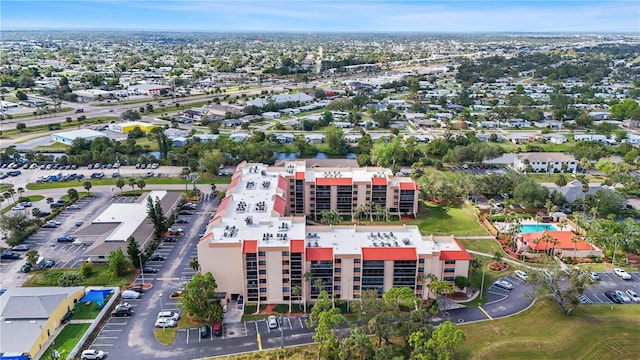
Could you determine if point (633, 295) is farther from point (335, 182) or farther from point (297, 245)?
point (335, 182)

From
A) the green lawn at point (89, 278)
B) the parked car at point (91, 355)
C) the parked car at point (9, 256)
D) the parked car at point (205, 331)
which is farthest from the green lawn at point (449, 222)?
the parked car at point (9, 256)

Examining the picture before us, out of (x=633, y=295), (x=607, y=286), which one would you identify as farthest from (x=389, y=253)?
(x=633, y=295)

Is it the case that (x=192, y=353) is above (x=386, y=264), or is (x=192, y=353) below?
below

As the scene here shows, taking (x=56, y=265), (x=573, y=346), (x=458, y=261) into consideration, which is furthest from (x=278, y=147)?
(x=573, y=346)

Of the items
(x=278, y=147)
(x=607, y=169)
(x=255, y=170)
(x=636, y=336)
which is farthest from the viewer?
(x=278, y=147)

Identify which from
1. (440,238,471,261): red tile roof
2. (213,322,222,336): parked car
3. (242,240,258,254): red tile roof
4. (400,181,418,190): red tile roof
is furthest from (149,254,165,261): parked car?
(400,181,418,190): red tile roof

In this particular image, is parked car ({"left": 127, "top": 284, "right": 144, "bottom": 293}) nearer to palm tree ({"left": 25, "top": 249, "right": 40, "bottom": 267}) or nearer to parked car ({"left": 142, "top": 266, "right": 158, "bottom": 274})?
parked car ({"left": 142, "top": 266, "right": 158, "bottom": 274})

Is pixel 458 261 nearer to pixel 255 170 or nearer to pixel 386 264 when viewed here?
pixel 386 264
